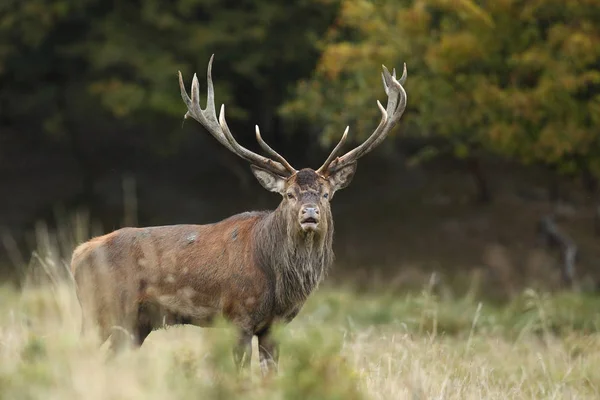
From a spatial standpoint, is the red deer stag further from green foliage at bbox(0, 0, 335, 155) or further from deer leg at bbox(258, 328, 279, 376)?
green foliage at bbox(0, 0, 335, 155)

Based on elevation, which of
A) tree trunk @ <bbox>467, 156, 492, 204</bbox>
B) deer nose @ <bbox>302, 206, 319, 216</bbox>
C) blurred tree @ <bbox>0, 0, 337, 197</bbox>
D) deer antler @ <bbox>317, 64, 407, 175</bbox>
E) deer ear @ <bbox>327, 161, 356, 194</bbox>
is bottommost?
tree trunk @ <bbox>467, 156, 492, 204</bbox>

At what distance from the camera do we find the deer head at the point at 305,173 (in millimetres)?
6797

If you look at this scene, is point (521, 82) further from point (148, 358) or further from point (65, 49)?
point (148, 358)

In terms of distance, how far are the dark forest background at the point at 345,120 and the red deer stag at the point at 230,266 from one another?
654cm

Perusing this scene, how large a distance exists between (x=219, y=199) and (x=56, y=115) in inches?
144

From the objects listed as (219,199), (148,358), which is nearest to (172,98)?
(219,199)

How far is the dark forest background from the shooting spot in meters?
13.5

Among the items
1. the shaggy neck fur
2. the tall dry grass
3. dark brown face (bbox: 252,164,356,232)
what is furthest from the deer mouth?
the tall dry grass

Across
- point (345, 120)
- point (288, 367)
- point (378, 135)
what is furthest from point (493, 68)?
point (288, 367)

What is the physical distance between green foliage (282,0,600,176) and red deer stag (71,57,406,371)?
20.3 ft

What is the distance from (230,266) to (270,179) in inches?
26.1

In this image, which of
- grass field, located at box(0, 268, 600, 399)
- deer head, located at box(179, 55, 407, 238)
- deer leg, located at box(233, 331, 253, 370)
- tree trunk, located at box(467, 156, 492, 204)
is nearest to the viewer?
grass field, located at box(0, 268, 600, 399)

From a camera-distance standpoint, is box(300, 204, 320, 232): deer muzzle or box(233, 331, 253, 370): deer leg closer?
box(233, 331, 253, 370): deer leg

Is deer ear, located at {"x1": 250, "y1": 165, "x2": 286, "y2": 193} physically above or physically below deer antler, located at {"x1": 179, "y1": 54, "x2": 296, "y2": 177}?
below
